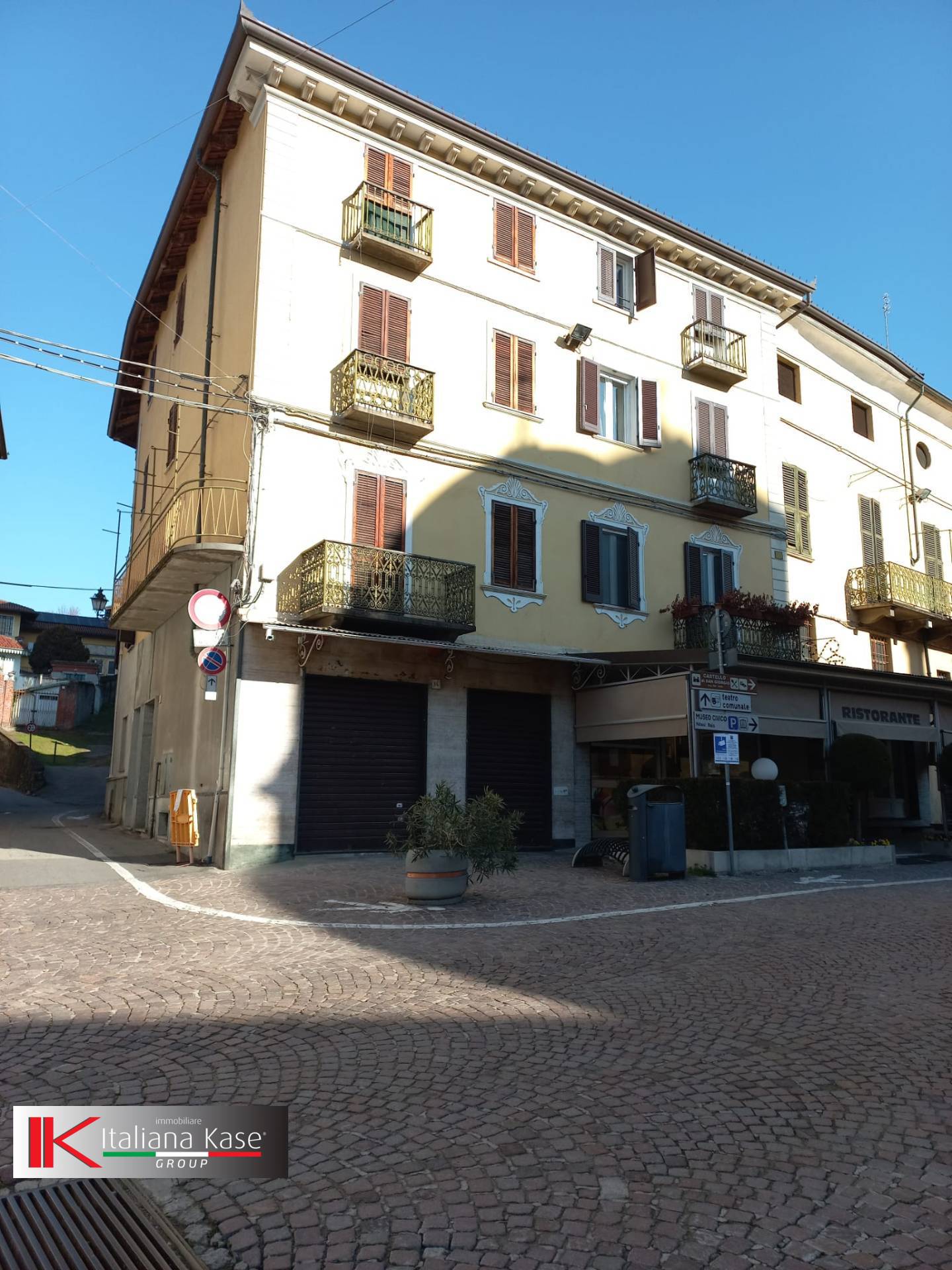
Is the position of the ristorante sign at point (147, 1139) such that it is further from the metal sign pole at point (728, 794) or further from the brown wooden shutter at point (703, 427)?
the brown wooden shutter at point (703, 427)

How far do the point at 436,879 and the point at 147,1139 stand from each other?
26.3 ft

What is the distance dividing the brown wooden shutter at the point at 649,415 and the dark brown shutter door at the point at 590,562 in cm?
273

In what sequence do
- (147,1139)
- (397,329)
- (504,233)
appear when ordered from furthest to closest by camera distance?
(504,233) → (397,329) → (147,1139)

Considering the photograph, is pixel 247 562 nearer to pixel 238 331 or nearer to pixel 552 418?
pixel 238 331

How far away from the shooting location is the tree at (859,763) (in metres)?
17.6

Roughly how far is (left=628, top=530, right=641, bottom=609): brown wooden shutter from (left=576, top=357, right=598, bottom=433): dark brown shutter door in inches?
96.0

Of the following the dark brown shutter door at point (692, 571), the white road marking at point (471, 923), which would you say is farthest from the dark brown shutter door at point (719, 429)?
the white road marking at point (471, 923)

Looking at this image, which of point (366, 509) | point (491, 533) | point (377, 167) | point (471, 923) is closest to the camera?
point (471, 923)

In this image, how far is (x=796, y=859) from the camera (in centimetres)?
1507

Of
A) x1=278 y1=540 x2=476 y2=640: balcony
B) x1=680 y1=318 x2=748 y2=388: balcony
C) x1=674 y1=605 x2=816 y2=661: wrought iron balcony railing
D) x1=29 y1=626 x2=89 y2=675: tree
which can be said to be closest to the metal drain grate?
x1=278 y1=540 x2=476 y2=640: balcony

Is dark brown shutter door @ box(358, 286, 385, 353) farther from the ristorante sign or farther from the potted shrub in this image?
the ristorante sign

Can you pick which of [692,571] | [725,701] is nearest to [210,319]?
[692,571]

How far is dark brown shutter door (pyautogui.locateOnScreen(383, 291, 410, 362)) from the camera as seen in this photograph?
18.1m

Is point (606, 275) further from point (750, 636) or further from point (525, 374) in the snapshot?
point (750, 636)
